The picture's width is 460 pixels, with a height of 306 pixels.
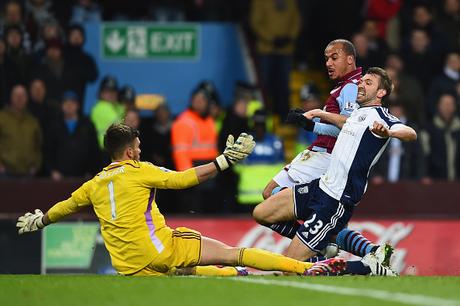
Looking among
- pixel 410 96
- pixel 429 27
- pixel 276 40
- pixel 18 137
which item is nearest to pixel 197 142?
pixel 18 137

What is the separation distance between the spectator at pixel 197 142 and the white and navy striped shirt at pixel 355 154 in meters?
5.60

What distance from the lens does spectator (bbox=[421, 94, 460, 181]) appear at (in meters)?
17.7

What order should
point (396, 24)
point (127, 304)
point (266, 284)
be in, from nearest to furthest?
point (127, 304)
point (266, 284)
point (396, 24)

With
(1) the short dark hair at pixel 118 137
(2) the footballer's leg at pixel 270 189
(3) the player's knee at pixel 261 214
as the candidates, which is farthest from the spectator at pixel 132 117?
(1) the short dark hair at pixel 118 137

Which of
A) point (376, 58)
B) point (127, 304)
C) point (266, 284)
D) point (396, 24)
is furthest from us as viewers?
point (396, 24)

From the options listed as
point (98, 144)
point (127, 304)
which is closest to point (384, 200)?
point (98, 144)

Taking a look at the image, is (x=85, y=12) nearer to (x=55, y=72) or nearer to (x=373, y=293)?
(x=55, y=72)

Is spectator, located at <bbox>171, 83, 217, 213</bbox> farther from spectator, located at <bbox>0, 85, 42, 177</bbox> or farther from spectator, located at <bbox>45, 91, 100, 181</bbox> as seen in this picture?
spectator, located at <bbox>0, 85, 42, 177</bbox>

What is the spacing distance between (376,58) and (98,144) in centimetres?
430

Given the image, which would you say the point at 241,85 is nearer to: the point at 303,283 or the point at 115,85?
the point at 115,85

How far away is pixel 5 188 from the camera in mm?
16531

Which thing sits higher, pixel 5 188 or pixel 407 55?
pixel 407 55

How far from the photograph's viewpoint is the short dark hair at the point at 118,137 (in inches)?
418

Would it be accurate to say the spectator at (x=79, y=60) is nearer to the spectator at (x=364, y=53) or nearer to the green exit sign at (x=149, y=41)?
the green exit sign at (x=149, y=41)
